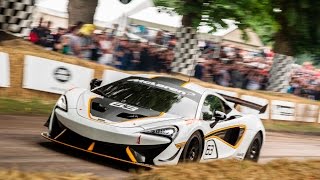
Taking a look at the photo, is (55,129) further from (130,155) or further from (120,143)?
(130,155)

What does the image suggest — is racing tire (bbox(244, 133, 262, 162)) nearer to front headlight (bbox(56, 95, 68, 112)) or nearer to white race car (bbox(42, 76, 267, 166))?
white race car (bbox(42, 76, 267, 166))

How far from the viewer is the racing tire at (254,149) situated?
893 cm

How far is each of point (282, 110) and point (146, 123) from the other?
14.0m

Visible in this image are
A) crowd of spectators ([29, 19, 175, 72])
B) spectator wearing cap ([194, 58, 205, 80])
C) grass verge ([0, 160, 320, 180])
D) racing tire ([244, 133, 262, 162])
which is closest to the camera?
Result: grass verge ([0, 160, 320, 180])

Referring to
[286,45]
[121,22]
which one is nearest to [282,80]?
[286,45]

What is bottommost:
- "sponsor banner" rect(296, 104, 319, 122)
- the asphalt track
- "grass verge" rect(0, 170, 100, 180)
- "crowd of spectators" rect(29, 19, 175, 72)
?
"sponsor banner" rect(296, 104, 319, 122)

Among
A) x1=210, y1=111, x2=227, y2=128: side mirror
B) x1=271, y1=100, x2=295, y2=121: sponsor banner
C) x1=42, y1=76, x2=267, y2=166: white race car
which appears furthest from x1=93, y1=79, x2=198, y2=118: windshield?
x1=271, y1=100, x2=295, y2=121: sponsor banner

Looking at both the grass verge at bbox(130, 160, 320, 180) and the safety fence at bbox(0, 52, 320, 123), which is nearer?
the grass verge at bbox(130, 160, 320, 180)

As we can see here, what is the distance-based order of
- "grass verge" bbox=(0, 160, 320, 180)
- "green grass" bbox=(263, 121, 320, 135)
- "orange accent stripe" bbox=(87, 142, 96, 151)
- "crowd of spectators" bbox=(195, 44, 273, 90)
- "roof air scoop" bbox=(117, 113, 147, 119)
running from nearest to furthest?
Result: "grass verge" bbox=(0, 160, 320, 180) < "orange accent stripe" bbox=(87, 142, 96, 151) < "roof air scoop" bbox=(117, 113, 147, 119) < "green grass" bbox=(263, 121, 320, 135) < "crowd of spectators" bbox=(195, 44, 273, 90)

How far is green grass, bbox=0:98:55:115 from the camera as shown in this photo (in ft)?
34.1

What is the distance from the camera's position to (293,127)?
19.7m

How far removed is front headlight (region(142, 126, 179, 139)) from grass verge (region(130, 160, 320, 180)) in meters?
0.87

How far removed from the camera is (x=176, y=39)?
18500 millimetres

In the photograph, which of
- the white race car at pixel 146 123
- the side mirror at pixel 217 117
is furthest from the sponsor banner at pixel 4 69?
the side mirror at pixel 217 117
